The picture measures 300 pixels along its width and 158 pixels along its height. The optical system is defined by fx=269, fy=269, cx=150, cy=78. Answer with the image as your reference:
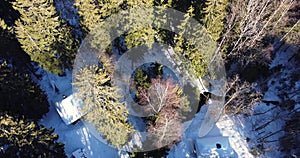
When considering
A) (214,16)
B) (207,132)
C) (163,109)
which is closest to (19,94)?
(163,109)

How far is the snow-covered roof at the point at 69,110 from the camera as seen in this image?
99.8 feet

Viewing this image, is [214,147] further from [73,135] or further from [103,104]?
[73,135]

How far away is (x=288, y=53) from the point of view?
129 ft

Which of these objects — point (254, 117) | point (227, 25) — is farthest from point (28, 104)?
point (254, 117)

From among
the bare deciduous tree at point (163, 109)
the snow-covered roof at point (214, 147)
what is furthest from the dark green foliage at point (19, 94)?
the snow-covered roof at point (214, 147)

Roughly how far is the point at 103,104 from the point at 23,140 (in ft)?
23.8

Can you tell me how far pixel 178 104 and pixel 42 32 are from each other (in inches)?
644

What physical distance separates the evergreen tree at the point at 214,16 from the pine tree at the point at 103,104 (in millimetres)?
12916

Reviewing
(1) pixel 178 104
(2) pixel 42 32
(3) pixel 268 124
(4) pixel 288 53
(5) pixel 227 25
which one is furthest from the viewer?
(4) pixel 288 53

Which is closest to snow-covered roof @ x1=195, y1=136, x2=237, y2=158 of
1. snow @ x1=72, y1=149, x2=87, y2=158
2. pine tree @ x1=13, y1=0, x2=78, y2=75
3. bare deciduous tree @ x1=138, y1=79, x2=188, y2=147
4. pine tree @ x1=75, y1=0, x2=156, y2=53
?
bare deciduous tree @ x1=138, y1=79, x2=188, y2=147

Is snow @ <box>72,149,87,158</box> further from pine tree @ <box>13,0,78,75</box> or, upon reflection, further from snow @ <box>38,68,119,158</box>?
pine tree @ <box>13,0,78,75</box>

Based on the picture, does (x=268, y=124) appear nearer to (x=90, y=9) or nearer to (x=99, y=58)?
(x=99, y=58)

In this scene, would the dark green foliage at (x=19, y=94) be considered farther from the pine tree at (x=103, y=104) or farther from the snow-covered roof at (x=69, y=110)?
the pine tree at (x=103, y=104)

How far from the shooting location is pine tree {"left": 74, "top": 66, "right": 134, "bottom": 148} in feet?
73.0
